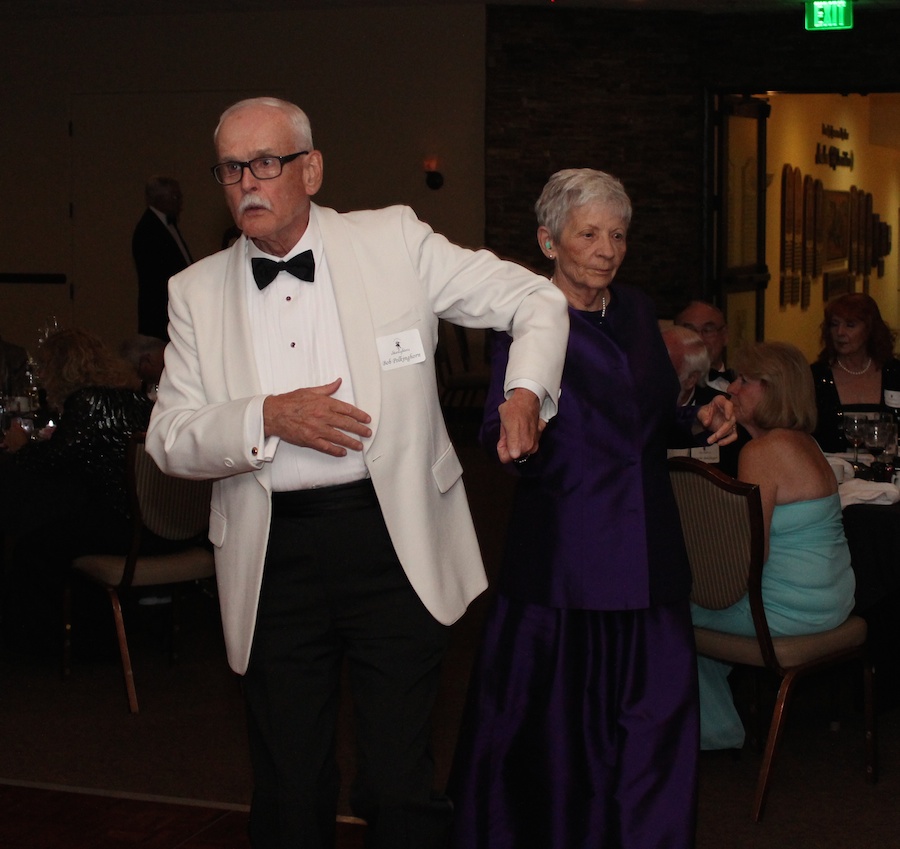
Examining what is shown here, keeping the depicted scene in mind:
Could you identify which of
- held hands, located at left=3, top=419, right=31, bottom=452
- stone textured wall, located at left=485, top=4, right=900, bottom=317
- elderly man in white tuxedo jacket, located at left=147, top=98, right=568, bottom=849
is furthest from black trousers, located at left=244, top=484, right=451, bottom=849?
stone textured wall, located at left=485, top=4, right=900, bottom=317

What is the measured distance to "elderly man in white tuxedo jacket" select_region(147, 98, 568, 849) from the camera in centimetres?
218

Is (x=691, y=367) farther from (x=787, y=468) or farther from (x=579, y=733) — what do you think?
(x=579, y=733)

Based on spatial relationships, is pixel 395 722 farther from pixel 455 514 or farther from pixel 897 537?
pixel 897 537

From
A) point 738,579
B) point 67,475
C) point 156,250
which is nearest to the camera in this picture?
point 738,579

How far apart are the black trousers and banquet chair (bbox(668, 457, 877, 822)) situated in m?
1.15

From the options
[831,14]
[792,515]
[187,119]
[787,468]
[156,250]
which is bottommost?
[792,515]

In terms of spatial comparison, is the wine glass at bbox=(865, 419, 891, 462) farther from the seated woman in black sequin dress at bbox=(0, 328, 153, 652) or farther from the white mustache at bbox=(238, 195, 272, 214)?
the white mustache at bbox=(238, 195, 272, 214)

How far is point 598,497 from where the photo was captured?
261 centimetres

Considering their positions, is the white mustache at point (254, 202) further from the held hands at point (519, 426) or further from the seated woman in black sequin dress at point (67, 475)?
the seated woman in black sequin dress at point (67, 475)

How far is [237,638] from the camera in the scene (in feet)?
7.48

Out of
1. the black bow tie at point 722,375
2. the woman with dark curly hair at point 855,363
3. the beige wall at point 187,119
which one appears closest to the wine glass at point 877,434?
the woman with dark curly hair at point 855,363

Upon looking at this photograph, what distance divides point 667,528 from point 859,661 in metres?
1.43

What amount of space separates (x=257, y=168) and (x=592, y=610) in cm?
113

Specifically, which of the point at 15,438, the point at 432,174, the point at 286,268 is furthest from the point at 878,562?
the point at 432,174
